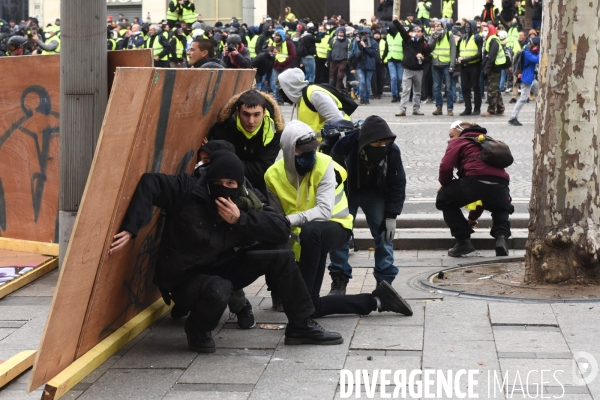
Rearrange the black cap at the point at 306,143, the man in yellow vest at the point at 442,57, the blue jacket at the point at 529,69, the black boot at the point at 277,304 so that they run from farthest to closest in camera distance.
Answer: the man in yellow vest at the point at 442,57 < the blue jacket at the point at 529,69 < the black boot at the point at 277,304 < the black cap at the point at 306,143

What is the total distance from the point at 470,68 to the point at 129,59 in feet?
44.6

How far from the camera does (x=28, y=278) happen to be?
7.47 meters

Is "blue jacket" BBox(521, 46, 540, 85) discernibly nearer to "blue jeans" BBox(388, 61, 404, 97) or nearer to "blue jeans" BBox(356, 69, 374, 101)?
"blue jeans" BBox(388, 61, 404, 97)

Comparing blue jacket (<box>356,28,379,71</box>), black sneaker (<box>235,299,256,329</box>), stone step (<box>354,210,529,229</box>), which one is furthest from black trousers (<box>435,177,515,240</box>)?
blue jacket (<box>356,28,379,71</box>)

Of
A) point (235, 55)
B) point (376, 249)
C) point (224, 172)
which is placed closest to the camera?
point (224, 172)

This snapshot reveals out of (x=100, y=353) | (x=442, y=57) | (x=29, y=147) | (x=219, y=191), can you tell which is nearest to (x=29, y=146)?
(x=29, y=147)

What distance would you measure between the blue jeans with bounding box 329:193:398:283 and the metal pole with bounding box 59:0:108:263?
177 cm

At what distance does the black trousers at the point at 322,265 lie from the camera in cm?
617

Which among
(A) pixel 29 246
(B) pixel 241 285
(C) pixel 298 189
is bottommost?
(A) pixel 29 246

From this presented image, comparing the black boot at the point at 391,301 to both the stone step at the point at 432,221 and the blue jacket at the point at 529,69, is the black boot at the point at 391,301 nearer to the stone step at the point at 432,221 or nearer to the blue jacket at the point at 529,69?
the stone step at the point at 432,221

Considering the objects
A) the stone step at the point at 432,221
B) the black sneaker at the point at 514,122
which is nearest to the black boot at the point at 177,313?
the stone step at the point at 432,221

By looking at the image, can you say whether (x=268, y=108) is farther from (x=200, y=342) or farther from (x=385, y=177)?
→ (x=200, y=342)

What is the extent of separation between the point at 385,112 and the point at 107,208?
1549cm

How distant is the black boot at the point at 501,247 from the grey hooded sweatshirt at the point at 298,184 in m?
2.41
